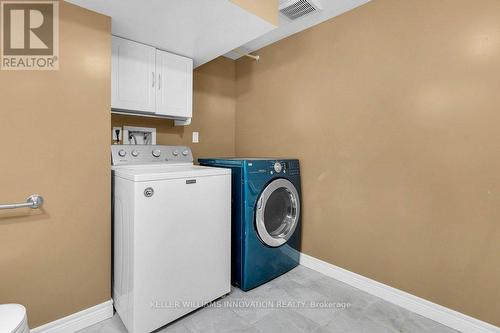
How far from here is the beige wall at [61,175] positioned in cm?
128

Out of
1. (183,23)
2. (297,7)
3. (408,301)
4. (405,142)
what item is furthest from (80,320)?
(297,7)

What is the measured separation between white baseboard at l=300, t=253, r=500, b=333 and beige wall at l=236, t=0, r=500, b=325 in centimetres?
5

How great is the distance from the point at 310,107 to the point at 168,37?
1.35m

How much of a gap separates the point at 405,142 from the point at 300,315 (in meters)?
1.42

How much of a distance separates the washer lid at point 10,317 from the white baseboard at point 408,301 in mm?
2049

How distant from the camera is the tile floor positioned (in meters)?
1.52

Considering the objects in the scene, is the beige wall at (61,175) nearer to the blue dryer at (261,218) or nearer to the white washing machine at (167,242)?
the white washing machine at (167,242)

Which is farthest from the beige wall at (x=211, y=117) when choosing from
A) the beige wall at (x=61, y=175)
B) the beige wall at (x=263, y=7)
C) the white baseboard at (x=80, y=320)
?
the white baseboard at (x=80, y=320)

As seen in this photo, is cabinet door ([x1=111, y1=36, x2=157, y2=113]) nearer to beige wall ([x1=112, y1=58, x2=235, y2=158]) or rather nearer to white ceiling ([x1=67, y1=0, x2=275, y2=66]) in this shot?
white ceiling ([x1=67, y1=0, x2=275, y2=66])

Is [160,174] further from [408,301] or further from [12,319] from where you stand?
[408,301]

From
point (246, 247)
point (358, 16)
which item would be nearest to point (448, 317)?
point (246, 247)

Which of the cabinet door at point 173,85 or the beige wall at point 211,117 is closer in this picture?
the cabinet door at point 173,85

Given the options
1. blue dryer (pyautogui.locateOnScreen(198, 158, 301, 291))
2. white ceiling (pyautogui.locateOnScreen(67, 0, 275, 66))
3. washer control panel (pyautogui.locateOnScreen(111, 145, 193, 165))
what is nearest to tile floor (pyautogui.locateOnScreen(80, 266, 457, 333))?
blue dryer (pyautogui.locateOnScreen(198, 158, 301, 291))

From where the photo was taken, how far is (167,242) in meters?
1.47
